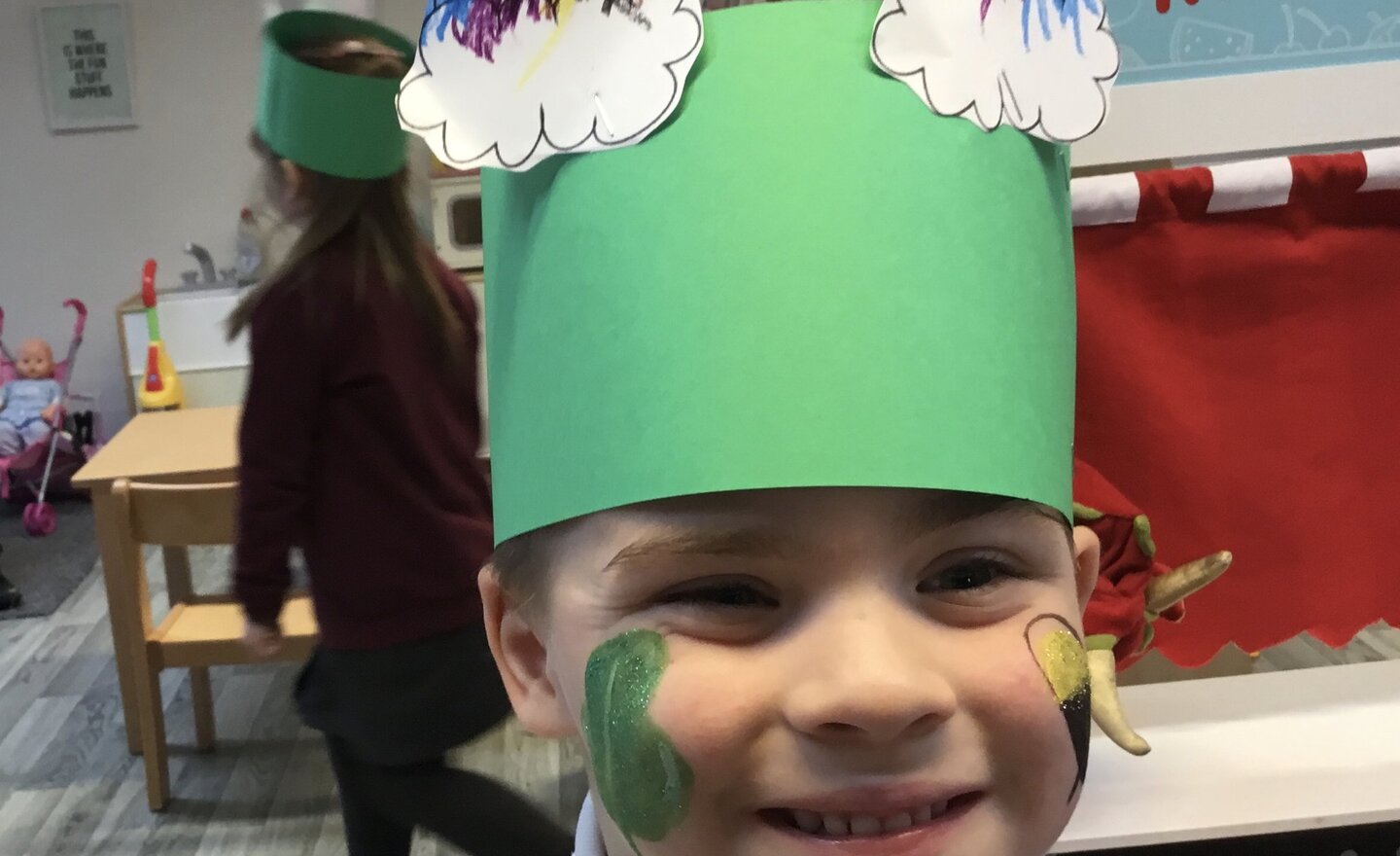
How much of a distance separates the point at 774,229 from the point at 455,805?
1.05 m

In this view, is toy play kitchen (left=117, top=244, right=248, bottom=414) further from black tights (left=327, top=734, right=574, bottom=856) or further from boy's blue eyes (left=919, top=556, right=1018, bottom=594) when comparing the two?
boy's blue eyes (left=919, top=556, right=1018, bottom=594)

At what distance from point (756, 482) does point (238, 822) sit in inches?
71.9

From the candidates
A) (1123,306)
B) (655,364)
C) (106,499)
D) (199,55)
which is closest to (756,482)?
(655,364)

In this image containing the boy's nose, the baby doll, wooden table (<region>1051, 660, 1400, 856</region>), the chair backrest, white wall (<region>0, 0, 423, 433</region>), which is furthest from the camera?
white wall (<region>0, 0, 423, 433</region>)

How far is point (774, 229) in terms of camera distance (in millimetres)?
551

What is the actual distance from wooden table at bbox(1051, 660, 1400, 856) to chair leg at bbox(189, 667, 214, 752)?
1.74m

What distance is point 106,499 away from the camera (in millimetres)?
1939

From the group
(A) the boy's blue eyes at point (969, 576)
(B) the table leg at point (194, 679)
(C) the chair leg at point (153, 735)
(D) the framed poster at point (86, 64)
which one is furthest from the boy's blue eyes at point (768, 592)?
(D) the framed poster at point (86, 64)

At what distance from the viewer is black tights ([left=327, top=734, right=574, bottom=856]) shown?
1.37 meters

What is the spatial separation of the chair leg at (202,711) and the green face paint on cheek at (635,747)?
1884 mm

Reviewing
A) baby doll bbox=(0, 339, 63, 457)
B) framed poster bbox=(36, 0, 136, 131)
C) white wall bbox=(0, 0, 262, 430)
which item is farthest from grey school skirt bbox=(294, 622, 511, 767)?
framed poster bbox=(36, 0, 136, 131)

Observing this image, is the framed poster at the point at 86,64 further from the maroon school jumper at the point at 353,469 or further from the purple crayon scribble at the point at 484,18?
the purple crayon scribble at the point at 484,18

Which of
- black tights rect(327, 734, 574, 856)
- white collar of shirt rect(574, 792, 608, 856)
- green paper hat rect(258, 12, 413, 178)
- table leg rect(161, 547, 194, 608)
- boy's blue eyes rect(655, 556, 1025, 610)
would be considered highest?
green paper hat rect(258, 12, 413, 178)

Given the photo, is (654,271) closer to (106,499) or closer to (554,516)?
(554,516)
